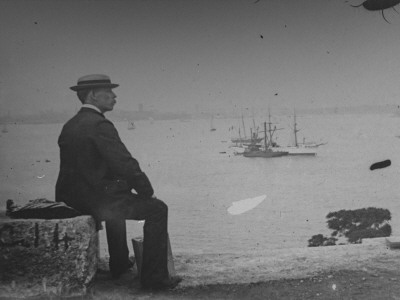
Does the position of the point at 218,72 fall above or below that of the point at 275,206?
above

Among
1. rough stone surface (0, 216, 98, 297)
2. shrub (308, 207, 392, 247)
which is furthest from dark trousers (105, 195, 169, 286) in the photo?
shrub (308, 207, 392, 247)

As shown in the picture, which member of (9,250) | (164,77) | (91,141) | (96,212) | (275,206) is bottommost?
(275,206)

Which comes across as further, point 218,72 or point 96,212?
point 218,72

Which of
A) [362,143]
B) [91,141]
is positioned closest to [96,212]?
[91,141]

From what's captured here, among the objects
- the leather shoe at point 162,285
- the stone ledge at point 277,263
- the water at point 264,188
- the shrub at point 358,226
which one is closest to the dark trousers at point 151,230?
the leather shoe at point 162,285

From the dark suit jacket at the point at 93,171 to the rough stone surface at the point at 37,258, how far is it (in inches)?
12.1

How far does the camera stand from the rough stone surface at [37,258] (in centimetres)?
315

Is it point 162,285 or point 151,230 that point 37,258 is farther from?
point 162,285

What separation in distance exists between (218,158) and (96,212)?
122 feet

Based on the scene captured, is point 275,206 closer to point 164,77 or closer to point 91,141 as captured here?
point 164,77

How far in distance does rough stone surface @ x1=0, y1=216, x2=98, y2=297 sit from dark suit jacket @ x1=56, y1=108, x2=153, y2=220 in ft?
1.01

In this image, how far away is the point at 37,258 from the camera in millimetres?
3148

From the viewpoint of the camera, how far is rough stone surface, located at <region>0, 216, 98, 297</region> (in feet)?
10.3

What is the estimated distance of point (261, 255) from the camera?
4.58 meters
